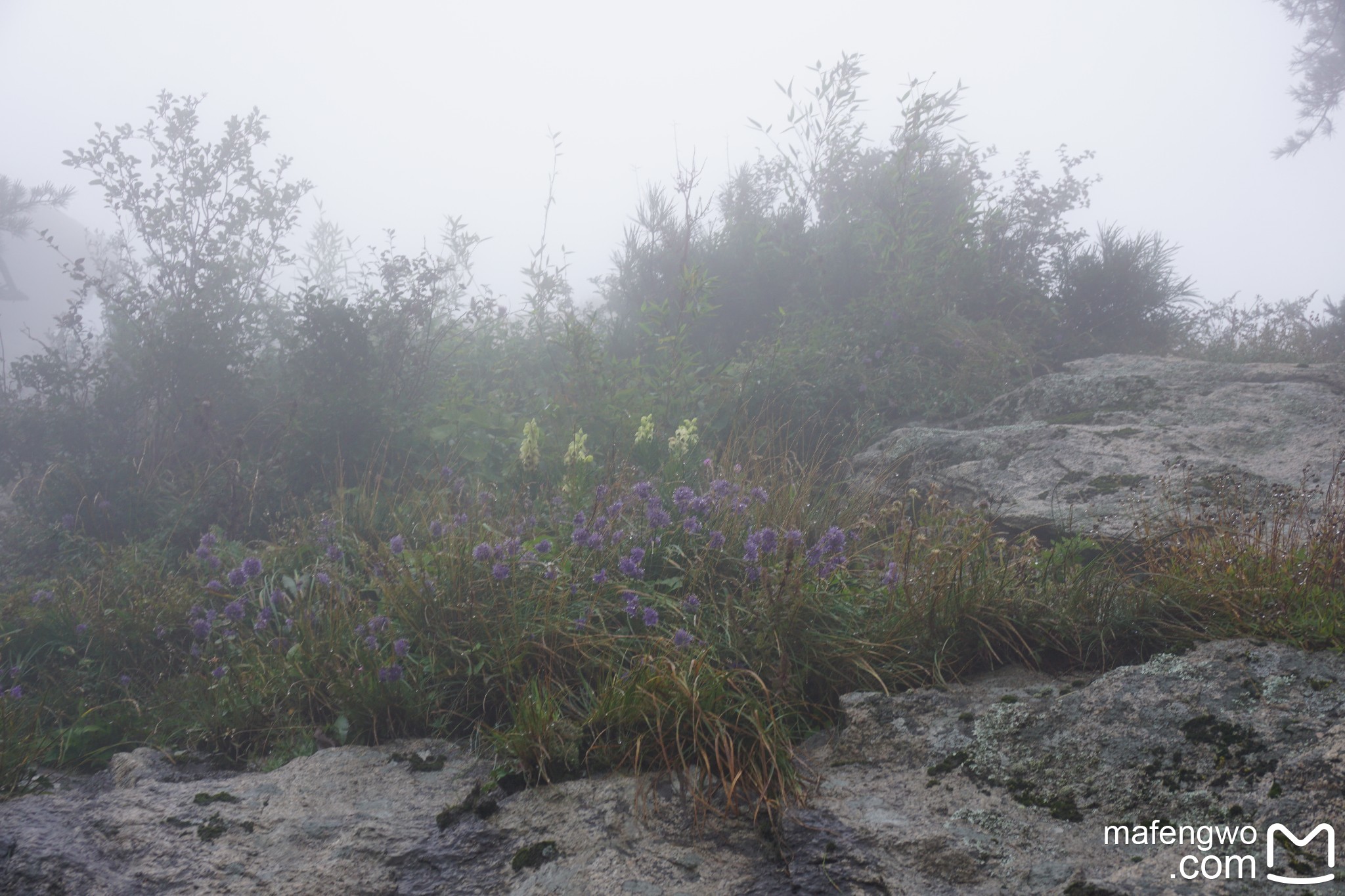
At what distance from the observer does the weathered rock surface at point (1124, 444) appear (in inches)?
159

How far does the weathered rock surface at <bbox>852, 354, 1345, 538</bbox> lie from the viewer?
13.3 ft

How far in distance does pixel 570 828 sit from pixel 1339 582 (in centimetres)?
248

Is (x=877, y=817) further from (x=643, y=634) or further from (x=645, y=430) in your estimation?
(x=645, y=430)

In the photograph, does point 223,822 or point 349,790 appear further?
point 349,790

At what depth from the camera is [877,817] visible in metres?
1.89

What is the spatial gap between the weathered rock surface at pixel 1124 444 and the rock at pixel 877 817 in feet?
5.57

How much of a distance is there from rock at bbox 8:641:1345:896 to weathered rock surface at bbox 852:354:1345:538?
1698 millimetres

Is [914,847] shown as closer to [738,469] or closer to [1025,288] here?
[738,469]

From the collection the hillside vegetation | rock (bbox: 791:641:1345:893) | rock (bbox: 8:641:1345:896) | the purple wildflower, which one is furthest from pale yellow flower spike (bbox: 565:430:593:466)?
rock (bbox: 791:641:1345:893)

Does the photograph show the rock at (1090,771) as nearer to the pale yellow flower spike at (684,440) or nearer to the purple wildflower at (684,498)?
the purple wildflower at (684,498)

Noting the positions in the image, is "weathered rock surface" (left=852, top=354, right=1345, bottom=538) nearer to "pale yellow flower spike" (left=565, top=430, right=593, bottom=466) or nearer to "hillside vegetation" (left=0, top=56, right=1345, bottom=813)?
"hillside vegetation" (left=0, top=56, right=1345, bottom=813)

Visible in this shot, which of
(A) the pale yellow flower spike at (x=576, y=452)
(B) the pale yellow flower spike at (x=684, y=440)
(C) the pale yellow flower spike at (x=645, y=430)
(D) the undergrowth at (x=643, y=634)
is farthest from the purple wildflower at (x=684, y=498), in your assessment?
(C) the pale yellow flower spike at (x=645, y=430)

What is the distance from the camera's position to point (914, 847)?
1.75 meters

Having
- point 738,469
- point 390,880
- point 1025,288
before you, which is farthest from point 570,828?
point 1025,288
